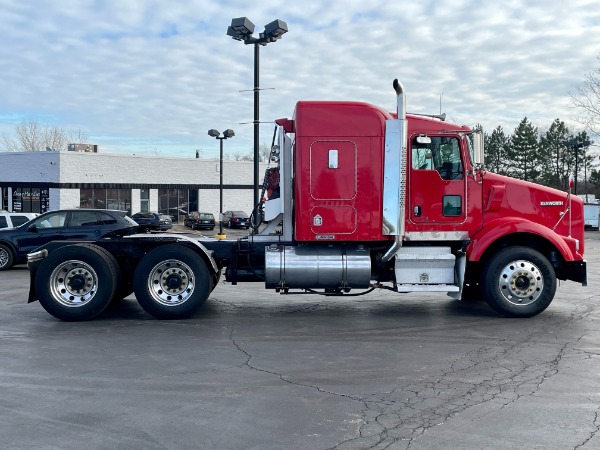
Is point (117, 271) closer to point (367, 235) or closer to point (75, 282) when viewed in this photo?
point (75, 282)

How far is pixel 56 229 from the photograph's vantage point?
1633 cm

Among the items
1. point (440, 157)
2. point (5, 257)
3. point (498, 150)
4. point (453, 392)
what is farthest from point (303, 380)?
point (498, 150)

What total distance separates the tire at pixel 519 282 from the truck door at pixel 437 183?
36.6 inches

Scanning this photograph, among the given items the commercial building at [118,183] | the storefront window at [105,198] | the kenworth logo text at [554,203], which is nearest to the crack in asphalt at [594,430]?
the kenworth logo text at [554,203]

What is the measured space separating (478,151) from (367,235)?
215 centimetres

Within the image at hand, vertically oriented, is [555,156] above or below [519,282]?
above

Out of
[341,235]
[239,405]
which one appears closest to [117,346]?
[239,405]

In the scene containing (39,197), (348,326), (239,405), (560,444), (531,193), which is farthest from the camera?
(39,197)

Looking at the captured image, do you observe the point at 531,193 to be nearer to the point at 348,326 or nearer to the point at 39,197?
the point at 348,326

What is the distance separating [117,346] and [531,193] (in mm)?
6665

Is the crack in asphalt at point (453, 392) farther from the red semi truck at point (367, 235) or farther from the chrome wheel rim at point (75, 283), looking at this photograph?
the chrome wheel rim at point (75, 283)

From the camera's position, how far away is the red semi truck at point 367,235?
955cm

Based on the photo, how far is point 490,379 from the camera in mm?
6559

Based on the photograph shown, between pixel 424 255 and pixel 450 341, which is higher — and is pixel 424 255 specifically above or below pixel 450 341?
above
